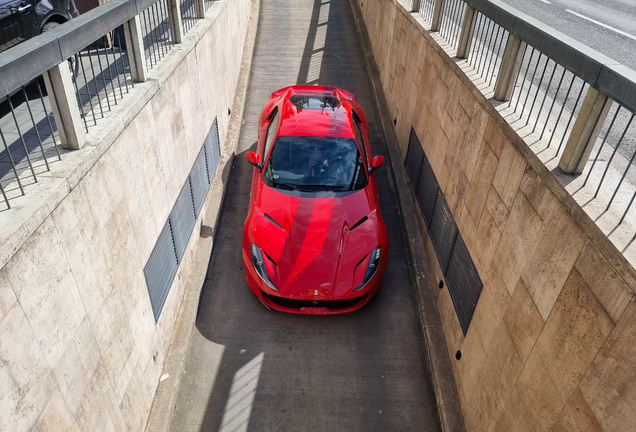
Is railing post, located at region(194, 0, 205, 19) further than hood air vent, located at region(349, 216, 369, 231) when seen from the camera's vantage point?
Yes

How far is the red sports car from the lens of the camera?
18.2 feet

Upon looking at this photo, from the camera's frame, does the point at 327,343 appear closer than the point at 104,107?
No

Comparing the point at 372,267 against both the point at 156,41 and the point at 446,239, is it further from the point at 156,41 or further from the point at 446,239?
A: the point at 156,41

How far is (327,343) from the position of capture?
585 centimetres

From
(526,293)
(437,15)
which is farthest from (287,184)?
(437,15)

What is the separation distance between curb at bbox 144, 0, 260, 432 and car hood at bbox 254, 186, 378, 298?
1.28 meters

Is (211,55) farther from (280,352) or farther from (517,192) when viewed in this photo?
(517,192)

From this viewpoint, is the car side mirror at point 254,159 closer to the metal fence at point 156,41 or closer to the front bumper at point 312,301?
the front bumper at point 312,301

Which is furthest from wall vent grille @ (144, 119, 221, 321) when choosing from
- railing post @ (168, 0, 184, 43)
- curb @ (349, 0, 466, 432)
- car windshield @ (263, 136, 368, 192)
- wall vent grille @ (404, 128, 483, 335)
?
wall vent grille @ (404, 128, 483, 335)

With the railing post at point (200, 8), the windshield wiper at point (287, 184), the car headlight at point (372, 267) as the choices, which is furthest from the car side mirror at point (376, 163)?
the railing post at point (200, 8)

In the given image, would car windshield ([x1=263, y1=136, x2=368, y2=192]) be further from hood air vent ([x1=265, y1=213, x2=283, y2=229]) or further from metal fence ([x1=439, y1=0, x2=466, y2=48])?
metal fence ([x1=439, y1=0, x2=466, y2=48])

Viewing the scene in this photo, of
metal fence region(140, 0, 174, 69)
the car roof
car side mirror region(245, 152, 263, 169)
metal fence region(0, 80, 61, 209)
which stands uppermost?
metal fence region(140, 0, 174, 69)

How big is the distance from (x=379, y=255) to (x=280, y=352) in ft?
6.07

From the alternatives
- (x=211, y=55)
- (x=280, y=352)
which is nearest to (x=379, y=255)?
(x=280, y=352)
